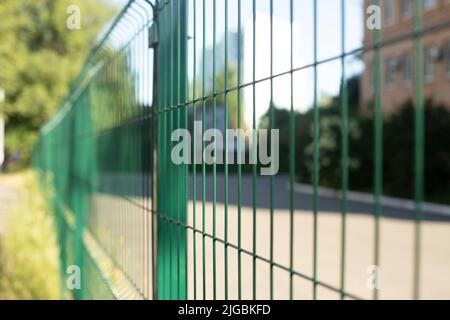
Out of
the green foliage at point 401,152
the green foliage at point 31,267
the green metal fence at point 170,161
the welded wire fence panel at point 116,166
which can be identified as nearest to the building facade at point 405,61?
the green foliage at point 401,152

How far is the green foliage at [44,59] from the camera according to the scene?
4200 centimetres

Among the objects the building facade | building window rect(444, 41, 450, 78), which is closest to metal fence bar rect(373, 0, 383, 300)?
the building facade

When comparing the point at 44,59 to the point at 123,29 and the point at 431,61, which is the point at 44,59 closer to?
the point at 431,61

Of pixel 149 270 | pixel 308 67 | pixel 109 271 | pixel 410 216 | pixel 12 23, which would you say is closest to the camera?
pixel 308 67

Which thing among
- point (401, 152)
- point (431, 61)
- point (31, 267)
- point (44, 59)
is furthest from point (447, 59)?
point (44, 59)

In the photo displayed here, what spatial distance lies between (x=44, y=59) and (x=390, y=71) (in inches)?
883

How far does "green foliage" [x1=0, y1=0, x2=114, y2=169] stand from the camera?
42000 millimetres

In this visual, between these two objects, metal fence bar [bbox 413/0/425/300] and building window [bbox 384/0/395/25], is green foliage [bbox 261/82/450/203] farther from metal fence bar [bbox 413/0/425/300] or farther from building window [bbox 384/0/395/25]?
metal fence bar [bbox 413/0/425/300]

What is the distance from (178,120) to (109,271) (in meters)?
2.38

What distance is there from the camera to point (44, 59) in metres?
43.2

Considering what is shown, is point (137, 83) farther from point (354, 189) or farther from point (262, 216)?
point (354, 189)

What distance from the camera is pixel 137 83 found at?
4.08m

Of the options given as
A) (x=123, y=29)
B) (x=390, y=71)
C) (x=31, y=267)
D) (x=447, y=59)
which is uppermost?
(x=390, y=71)
